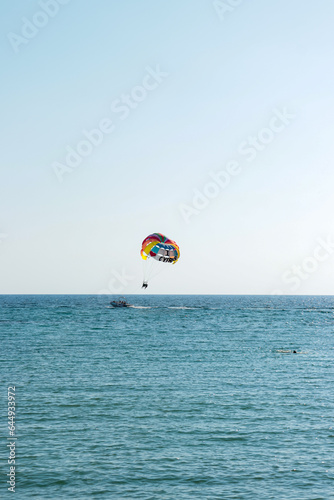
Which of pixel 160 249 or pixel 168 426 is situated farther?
pixel 160 249

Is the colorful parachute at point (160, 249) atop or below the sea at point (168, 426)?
atop

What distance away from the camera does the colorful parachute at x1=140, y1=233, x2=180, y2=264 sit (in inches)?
2766

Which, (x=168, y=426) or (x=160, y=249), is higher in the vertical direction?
(x=160, y=249)

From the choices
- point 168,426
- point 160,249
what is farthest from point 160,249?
point 168,426

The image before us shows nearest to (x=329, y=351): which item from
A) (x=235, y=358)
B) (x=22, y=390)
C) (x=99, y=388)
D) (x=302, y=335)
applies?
(x=235, y=358)

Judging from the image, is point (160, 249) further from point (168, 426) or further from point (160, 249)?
point (168, 426)

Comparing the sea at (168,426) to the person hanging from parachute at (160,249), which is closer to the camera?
the sea at (168,426)

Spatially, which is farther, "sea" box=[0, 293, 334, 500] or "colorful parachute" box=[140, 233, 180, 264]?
"colorful parachute" box=[140, 233, 180, 264]

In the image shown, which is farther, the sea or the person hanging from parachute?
the person hanging from parachute

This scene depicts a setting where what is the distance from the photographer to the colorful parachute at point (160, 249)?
230 ft

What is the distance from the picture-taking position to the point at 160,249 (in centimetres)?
7006

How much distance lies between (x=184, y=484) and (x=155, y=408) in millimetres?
10156

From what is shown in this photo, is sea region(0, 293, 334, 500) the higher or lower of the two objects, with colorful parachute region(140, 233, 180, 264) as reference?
lower

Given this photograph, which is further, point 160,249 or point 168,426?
point 160,249
